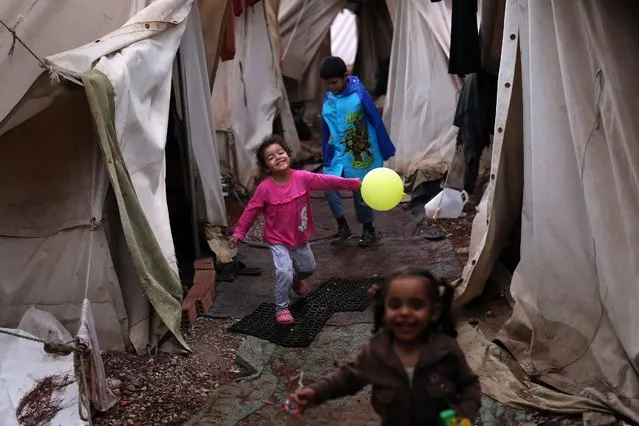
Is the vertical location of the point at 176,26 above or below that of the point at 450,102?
above

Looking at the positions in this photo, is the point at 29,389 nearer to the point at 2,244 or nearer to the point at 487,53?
the point at 2,244

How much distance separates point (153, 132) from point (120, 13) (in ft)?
3.92

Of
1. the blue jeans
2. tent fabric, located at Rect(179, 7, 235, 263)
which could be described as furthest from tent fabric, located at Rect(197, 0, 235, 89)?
the blue jeans

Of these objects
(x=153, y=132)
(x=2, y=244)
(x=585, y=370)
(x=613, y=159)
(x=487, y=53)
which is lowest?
(x=585, y=370)

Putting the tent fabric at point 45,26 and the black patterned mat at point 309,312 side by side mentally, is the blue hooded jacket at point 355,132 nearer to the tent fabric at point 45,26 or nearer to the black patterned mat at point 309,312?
the black patterned mat at point 309,312

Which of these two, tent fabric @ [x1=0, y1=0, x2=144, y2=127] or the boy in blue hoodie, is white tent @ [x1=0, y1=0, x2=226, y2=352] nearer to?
tent fabric @ [x1=0, y1=0, x2=144, y2=127]

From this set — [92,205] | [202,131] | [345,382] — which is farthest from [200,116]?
[345,382]

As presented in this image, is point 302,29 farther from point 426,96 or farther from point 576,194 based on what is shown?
point 576,194

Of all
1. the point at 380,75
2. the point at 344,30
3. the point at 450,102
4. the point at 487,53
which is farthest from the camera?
the point at 344,30

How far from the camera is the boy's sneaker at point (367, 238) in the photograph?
6746mm

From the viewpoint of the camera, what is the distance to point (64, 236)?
4.38 meters

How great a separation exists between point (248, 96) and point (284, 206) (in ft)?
16.2

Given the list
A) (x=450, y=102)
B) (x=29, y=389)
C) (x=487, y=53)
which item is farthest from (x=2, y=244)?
(x=450, y=102)

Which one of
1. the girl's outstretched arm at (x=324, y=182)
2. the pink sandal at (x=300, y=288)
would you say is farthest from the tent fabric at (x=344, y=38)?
the girl's outstretched arm at (x=324, y=182)
